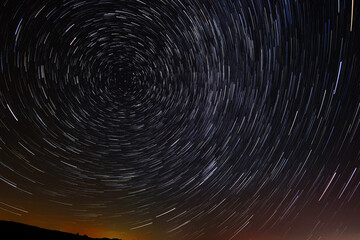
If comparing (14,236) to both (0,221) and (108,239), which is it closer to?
(0,221)

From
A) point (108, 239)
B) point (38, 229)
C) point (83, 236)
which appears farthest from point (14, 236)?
point (108, 239)

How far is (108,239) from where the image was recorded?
1917 centimetres

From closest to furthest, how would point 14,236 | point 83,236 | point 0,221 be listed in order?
point 14,236 < point 0,221 < point 83,236

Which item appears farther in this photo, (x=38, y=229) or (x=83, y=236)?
(x=83, y=236)

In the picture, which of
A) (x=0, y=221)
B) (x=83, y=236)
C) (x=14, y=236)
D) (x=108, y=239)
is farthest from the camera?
(x=108, y=239)

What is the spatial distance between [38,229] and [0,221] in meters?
1.84

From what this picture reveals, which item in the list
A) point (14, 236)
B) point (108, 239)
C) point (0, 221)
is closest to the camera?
point (14, 236)

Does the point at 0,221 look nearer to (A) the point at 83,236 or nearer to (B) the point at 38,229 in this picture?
(B) the point at 38,229

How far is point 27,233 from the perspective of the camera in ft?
48.2

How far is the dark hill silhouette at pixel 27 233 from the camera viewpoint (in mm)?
13785

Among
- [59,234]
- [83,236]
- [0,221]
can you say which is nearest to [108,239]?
[83,236]

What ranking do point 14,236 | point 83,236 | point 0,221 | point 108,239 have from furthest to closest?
point 108,239 < point 83,236 < point 0,221 < point 14,236

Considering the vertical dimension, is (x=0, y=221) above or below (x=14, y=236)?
above

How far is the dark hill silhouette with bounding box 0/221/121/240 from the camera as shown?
1379 cm
